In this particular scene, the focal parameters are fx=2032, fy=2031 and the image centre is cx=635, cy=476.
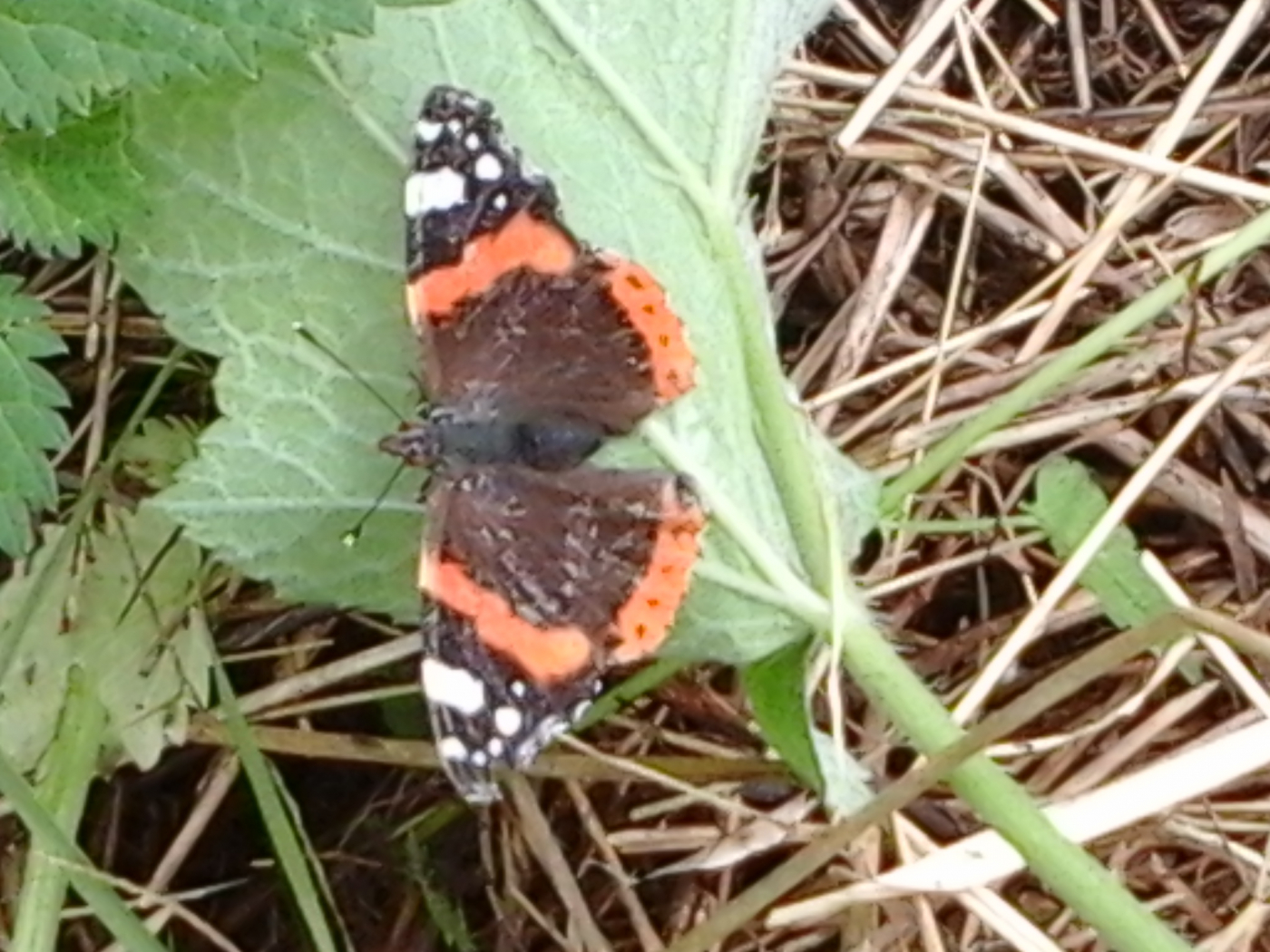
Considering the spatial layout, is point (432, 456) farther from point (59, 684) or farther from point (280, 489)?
point (59, 684)

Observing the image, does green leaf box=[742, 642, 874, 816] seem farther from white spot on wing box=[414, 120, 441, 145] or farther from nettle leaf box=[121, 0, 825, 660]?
white spot on wing box=[414, 120, 441, 145]

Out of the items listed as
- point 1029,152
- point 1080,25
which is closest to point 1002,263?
point 1029,152

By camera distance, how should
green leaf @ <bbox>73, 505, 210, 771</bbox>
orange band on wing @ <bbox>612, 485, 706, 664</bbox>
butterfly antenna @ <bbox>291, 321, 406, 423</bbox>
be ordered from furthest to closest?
green leaf @ <bbox>73, 505, 210, 771</bbox> → butterfly antenna @ <bbox>291, 321, 406, 423</bbox> → orange band on wing @ <bbox>612, 485, 706, 664</bbox>

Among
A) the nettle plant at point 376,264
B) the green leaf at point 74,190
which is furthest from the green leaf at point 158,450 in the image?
the green leaf at point 74,190

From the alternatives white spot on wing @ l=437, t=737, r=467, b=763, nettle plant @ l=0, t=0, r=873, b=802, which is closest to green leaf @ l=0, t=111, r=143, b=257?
nettle plant @ l=0, t=0, r=873, b=802

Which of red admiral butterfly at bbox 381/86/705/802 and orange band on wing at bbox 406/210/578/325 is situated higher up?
orange band on wing at bbox 406/210/578/325

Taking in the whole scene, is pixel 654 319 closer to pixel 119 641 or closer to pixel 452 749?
pixel 452 749
